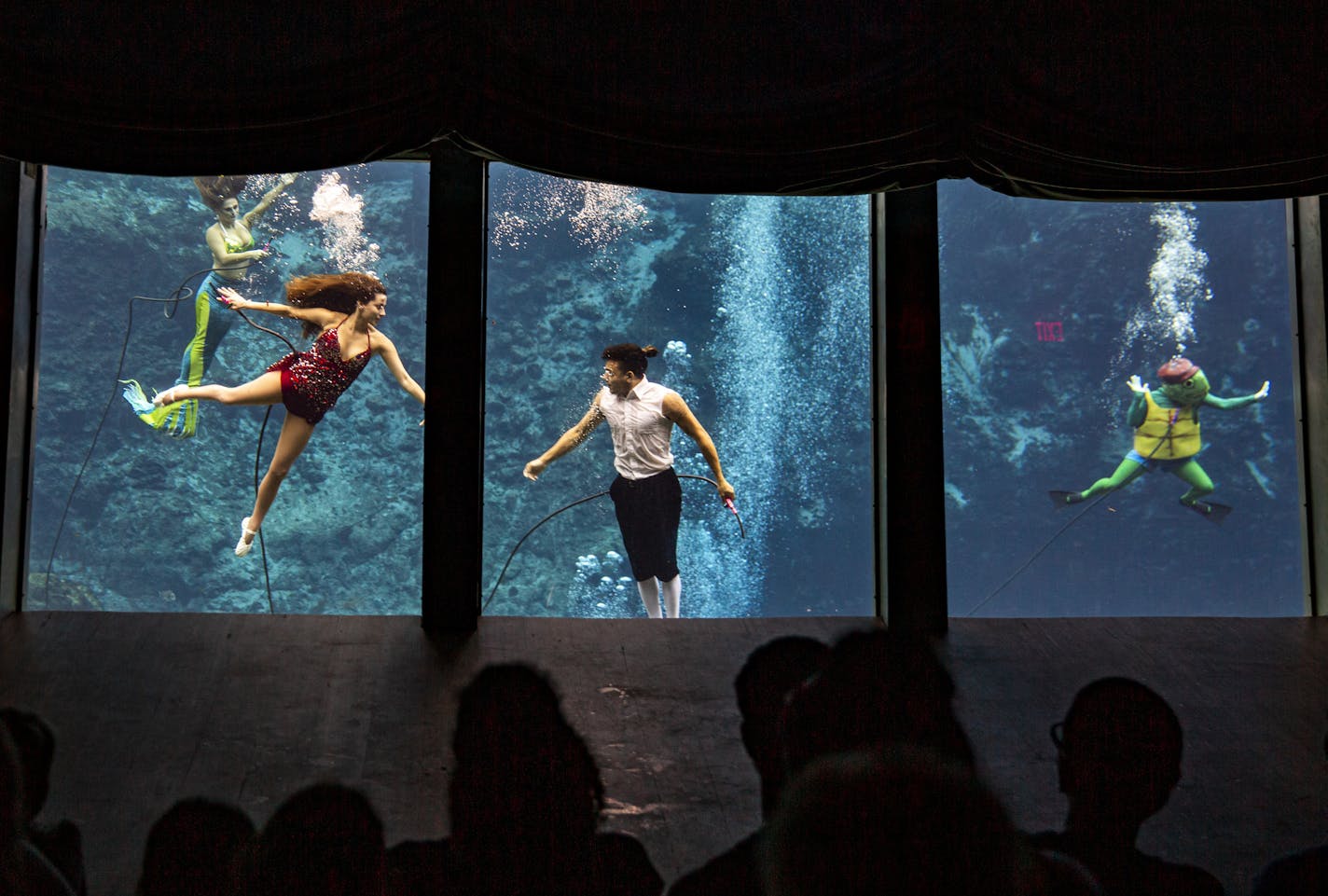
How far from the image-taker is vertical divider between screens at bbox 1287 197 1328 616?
4.50 metres

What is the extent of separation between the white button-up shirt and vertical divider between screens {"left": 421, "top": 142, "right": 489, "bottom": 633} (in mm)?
642

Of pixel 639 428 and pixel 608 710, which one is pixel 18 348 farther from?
pixel 608 710

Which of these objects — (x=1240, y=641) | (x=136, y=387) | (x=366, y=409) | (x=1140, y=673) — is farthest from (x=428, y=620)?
(x=1240, y=641)

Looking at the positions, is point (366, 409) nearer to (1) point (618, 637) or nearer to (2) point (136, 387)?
(2) point (136, 387)

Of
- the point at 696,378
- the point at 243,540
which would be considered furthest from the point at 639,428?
the point at 243,540

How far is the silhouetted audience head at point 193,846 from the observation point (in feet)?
4.89

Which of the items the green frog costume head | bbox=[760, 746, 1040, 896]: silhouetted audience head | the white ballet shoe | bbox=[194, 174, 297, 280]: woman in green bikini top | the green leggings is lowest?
bbox=[760, 746, 1040, 896]: silhouetted audience head

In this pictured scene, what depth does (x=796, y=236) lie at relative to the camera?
7.31m

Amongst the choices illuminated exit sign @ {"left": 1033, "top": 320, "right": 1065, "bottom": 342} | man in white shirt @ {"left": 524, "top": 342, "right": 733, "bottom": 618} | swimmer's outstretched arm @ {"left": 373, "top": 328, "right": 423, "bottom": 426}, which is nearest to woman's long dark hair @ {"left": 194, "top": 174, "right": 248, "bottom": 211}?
swimmer's outstretched arm @ {"left": 373, "top": 328, "right": 423, "bottom": 426}

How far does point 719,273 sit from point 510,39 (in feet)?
14.4

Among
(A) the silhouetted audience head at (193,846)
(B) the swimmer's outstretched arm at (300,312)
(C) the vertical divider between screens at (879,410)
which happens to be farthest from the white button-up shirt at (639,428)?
(A) the silhouetted audience head at (193,846)

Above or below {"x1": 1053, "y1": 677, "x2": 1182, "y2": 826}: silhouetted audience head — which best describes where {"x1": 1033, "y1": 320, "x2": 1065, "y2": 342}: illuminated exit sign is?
above

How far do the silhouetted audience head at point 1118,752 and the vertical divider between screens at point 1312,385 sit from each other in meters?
3.34

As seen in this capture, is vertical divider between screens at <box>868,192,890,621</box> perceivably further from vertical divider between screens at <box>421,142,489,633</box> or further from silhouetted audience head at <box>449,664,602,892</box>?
silhouetted audience head at <box>449,664,602,892</box>
